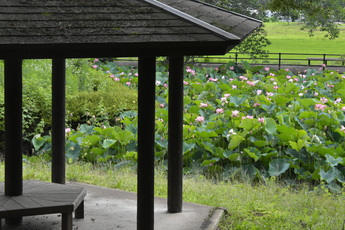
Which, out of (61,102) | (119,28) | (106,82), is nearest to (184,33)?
(119,28)

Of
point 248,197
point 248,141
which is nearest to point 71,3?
point 248,197

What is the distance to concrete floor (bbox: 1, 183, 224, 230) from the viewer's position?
204 inches

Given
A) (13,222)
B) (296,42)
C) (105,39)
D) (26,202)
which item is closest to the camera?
(105,39)

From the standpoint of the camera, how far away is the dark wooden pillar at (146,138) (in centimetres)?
393

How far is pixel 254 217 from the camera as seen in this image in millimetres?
5664

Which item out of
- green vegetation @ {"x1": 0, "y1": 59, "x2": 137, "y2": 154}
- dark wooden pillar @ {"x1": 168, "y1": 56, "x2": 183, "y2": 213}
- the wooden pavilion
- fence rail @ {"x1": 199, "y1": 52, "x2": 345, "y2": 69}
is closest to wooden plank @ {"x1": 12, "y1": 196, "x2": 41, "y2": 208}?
the wooden pavilion

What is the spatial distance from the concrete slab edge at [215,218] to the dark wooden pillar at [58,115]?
1.48 m

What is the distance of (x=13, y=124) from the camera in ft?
15.2

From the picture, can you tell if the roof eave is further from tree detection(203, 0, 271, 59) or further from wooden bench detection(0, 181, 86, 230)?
tree detection(203, 0, 271, 59)

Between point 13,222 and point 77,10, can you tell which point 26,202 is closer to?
point 13,222

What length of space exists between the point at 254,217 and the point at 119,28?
283 centimetres

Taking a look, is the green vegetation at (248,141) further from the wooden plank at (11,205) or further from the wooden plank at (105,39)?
the wooden plank at (105,39)

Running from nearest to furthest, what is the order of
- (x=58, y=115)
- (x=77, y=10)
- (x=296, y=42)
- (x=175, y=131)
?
1. (x=77, y=10)
2. (x=175, y=131)
3. (x=58, y=115)
4. (x=296, y=42)

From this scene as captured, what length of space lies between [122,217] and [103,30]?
2.45 meters
